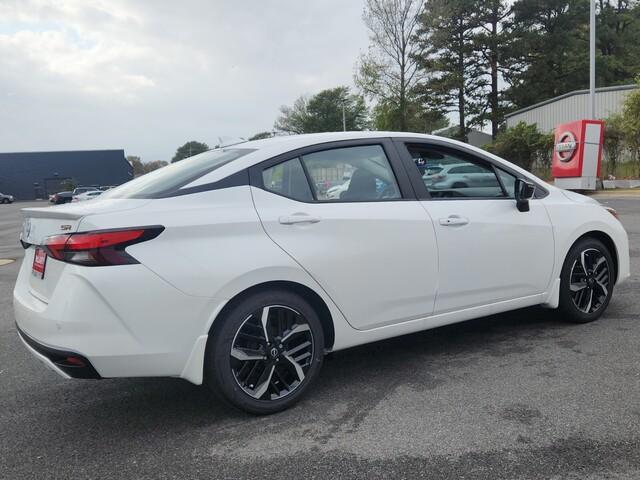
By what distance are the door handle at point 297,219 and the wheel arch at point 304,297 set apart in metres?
0.33

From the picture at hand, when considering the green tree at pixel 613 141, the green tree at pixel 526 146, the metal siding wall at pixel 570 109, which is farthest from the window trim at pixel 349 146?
the metal siding wall at pixel 570 109

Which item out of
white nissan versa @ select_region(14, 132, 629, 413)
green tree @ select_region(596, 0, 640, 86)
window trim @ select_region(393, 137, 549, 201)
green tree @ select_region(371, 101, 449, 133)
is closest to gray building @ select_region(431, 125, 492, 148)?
green tree @ select_region(371, 101, 449, 133)

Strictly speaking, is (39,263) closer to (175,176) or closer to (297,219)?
(175,176)

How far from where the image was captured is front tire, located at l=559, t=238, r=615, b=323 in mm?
4219

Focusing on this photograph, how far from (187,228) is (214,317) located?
0.47 meters

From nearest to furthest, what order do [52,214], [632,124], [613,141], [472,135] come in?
[52,214] < [632,124] < [613,141] < [472,135]

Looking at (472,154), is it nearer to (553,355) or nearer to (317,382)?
(553,355)

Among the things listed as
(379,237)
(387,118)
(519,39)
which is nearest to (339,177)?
(379,237)

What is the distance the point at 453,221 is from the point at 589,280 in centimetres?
154

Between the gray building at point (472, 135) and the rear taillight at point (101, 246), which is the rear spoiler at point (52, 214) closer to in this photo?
the rear taillight at point (101, 246)

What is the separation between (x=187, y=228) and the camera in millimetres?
2717

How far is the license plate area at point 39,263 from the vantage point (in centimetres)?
282

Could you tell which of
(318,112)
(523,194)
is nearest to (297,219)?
(523,194)

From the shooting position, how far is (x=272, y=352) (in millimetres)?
2924
